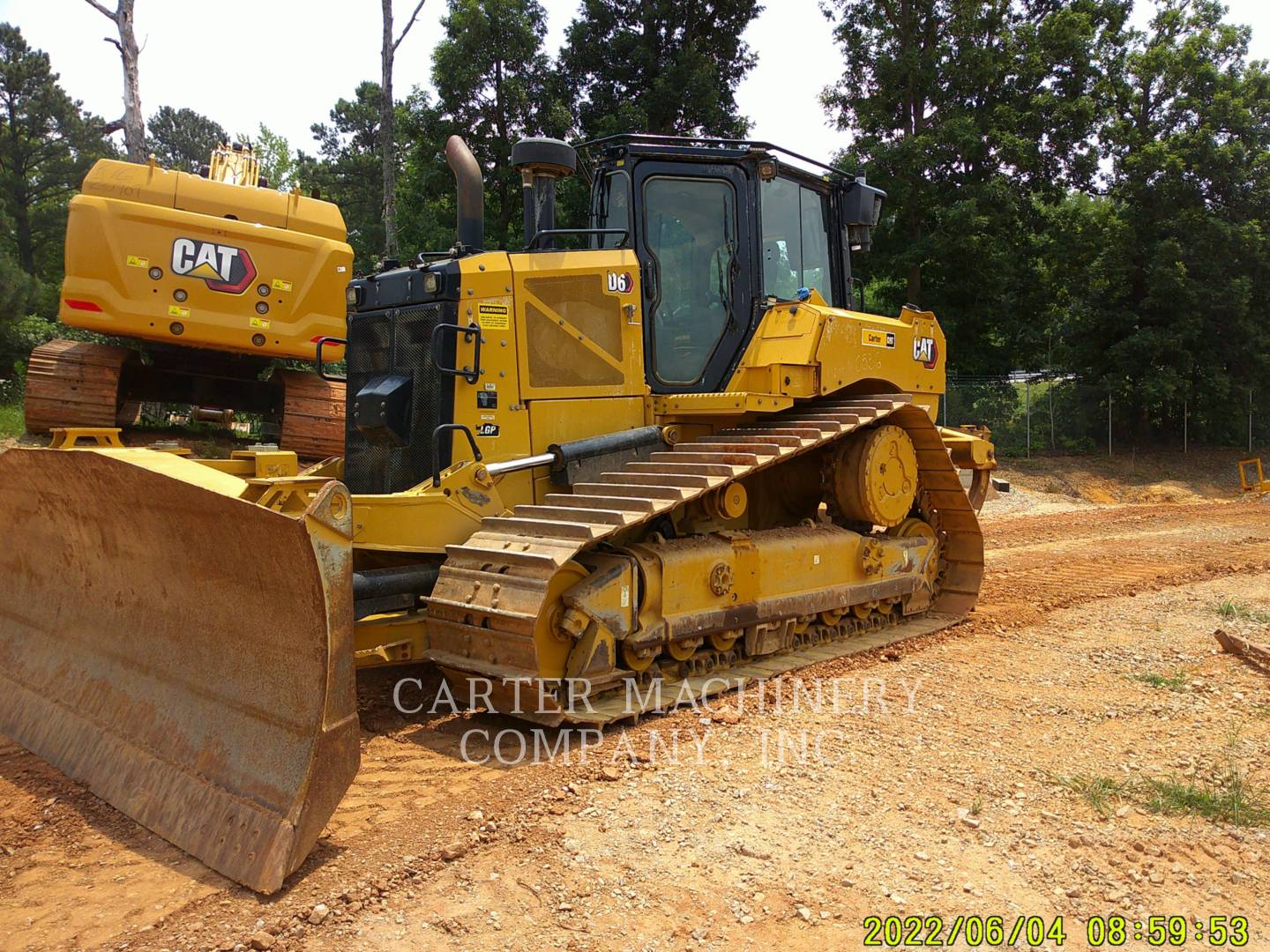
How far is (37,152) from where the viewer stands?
3425 centimetres

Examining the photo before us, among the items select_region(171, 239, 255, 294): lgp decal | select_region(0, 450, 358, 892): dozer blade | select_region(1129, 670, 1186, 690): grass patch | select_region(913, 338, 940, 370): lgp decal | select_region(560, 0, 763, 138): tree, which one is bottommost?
select_region(1129, 670, 1186, 690): grass patch

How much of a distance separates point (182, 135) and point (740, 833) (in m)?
57.1

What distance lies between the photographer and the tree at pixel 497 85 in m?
19.1

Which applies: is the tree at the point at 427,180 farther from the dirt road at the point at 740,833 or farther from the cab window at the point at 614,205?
the dirt road at the point at 740,833

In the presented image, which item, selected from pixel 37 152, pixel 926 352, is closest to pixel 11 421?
pixel 926 352

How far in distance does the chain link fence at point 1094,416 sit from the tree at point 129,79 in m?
17.1

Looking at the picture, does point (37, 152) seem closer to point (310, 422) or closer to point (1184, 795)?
point (310, 422)

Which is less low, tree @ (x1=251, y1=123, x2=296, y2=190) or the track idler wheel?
tree @ (x1=251, y1=123, x2=296, y2=190)

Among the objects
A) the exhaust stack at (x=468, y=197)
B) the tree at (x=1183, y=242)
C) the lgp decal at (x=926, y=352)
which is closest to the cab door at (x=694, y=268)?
the exhaust stack at (x=468, y=197)

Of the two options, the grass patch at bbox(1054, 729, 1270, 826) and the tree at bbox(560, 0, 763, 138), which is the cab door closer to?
the grass patch at bbox(1054, 729, 1270, 826)

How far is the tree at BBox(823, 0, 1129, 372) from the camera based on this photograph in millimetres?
21938

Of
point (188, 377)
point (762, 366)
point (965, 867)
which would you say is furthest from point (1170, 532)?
point (188, 377)

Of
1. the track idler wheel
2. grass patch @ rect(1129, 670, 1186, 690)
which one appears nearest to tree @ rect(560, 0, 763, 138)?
the track idler wheel

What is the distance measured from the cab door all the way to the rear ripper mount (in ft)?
17.4
